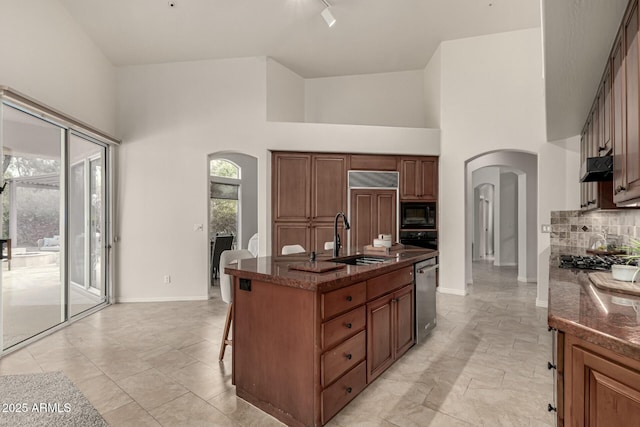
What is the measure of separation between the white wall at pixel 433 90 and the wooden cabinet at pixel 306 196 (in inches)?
70.0

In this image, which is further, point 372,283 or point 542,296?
point 542,296

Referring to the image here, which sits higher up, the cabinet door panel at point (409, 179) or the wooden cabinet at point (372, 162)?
the wooden cabinet at point (372, 162)

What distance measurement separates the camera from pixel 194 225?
5.26m

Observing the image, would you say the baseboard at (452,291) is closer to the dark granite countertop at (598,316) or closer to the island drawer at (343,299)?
the island drawer at (343,299)

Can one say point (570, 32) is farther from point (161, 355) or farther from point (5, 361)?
point (5, 361)

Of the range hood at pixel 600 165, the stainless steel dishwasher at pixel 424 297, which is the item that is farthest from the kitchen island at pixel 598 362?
the stainless steel dishwasher at pixel 424 297

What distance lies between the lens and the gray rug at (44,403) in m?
2.14

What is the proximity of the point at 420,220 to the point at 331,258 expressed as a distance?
3181mm

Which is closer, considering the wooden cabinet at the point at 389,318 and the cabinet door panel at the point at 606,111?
the cabinet door panel at the point at 606,111

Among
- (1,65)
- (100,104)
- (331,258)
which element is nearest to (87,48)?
(100,104)

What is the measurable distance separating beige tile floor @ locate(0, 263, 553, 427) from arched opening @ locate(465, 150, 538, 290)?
2.47 metres

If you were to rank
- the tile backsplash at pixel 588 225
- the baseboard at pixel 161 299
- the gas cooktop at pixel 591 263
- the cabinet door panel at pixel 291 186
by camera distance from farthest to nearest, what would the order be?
1. the cabinet door panel at pixel 291 186
2. the baseboard at pixel 161 299
3. the tile backsplash at pixel 588 225
4. the gas cooktop at pixel 591 263

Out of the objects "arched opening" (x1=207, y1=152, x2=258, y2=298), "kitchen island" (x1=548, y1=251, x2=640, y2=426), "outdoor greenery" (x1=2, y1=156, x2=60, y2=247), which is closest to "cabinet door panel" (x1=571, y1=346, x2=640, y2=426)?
"kitchen island" (x1=548, y1=251, x2=640, y2=426)

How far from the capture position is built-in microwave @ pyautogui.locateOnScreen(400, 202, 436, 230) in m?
5.64
